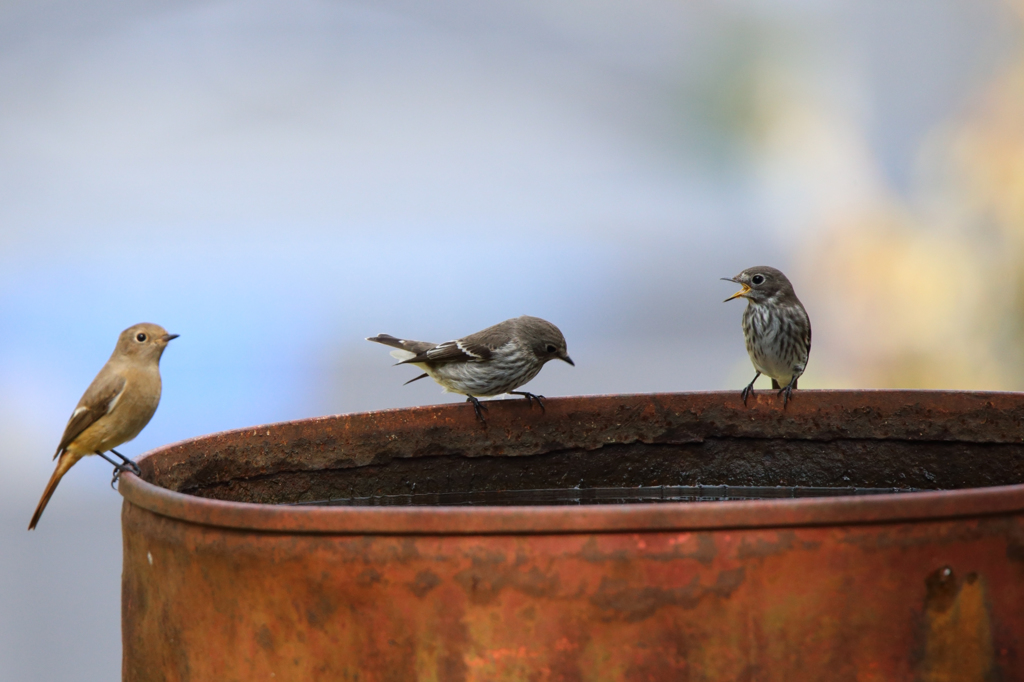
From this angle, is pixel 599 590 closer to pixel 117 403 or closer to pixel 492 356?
pixel 117 403

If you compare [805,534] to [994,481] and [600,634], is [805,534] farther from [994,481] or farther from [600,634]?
[994,481]

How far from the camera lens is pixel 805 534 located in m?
1.81

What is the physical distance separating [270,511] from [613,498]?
1.91 meters

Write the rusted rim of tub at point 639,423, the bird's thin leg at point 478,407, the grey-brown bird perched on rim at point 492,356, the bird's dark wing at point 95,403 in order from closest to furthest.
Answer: the rusted rim of tub at point 639,423, the bird's dark wing at point 95,403, the bird's thin leg at point 478,407, the grey-brown bird perched on rim at point 492,356

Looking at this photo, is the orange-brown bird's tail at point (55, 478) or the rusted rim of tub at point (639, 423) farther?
the orange-brown bird's tail at point (55, 478)

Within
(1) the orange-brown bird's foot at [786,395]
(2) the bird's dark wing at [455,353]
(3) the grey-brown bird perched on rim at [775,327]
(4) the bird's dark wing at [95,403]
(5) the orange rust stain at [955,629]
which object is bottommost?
(5) the orange rust stain at [955,629]

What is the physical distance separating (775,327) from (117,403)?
2.76m

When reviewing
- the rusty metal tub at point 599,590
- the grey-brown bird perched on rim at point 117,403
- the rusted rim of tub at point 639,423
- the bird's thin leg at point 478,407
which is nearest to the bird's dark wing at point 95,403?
the grey-brown bird perched on rim at point 117,403

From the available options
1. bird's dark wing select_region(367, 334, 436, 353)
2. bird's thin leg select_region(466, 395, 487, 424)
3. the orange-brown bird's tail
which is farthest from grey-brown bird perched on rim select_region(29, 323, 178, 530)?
bird's dark wing select_region(367, 334, 436, 353)

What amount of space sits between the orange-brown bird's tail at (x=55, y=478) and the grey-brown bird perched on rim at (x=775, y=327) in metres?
2.72

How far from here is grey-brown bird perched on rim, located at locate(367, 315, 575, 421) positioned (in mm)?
4363

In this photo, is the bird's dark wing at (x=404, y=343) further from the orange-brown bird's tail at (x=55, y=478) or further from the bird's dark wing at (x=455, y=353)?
the orange-brown bird's tail at (x=55, y=478)

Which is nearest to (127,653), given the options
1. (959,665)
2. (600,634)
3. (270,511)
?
(270,511)

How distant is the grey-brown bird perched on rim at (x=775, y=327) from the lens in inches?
189
